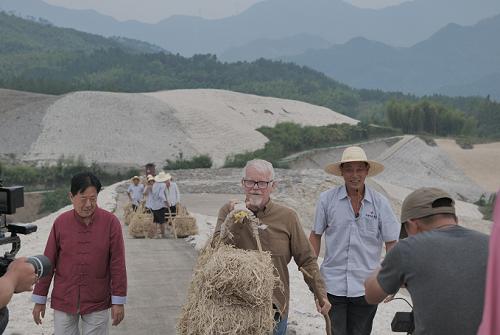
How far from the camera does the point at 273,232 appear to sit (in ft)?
14.3

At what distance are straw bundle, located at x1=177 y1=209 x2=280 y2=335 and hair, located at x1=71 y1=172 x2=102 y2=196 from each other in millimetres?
1060

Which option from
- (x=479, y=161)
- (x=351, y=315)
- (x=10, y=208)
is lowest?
(x=479, y=161)

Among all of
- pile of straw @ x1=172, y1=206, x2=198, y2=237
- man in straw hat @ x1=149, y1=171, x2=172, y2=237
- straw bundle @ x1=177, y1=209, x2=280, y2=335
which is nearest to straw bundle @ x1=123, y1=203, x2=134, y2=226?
pile of straw @ x1=172, y1=206, x2=198, y2=237

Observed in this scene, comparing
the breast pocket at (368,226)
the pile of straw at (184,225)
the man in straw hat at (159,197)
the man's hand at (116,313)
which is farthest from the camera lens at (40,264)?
the pile of straw at (184,225)

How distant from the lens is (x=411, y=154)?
2210 inches

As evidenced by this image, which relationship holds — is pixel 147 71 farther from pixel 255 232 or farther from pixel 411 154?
pixel 255 232

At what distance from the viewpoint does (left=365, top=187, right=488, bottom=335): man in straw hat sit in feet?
9.40

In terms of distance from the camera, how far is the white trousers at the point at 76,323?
178 inches

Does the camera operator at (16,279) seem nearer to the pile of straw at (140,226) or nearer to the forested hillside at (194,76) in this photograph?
the pile of straw at (140,226)

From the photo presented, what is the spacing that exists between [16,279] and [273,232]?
190 centimetres

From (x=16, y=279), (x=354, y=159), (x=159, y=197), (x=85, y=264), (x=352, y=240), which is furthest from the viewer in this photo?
(x=159, y=197)

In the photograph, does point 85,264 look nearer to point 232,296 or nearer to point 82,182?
point 82,182

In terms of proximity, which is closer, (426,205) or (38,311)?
(426,205)

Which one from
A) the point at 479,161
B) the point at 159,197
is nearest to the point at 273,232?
the point at 159,197
